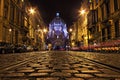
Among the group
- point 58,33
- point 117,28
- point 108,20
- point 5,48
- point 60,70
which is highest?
point 58,33

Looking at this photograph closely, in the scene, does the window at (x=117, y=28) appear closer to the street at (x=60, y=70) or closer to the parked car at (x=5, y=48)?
the parked car at (x=5, y=48)

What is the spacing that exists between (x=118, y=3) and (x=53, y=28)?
142855mm

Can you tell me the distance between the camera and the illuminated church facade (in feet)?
511

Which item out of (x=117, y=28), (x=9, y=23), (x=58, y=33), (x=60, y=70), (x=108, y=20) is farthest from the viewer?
(x=58, y=33)


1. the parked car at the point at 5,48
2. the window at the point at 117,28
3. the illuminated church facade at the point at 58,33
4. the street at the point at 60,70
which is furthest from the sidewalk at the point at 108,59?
the illuminated church facade at the point at 58,33

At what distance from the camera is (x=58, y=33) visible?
167625mm

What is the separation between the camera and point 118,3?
29.8m

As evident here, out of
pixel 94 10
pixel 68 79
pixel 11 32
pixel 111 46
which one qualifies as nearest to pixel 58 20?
pixel 94 10

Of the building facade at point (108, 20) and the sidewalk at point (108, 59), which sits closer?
the sidewalk at point (108, 59)

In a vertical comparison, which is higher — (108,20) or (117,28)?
(108,20)

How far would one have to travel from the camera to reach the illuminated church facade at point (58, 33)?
511 feet

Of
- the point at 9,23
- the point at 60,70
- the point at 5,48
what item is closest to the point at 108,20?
the point at 9,23

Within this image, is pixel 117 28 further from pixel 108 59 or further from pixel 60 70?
pixel 60 70

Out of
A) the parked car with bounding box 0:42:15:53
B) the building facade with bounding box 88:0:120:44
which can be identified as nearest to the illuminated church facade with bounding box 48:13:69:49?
the building facade with bounding box 88:0:120:44
